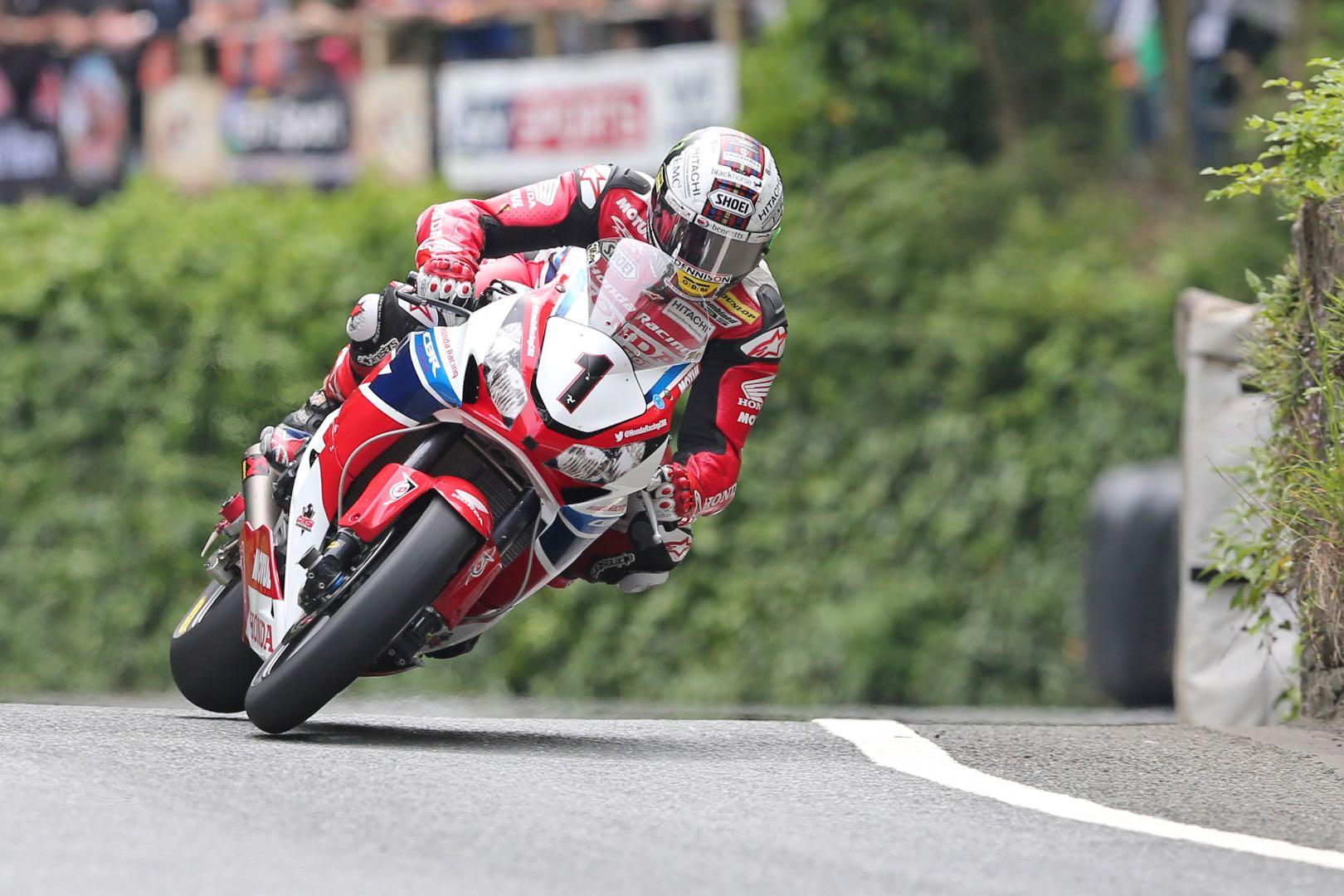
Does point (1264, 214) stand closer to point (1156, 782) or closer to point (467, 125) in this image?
point (467, 125)

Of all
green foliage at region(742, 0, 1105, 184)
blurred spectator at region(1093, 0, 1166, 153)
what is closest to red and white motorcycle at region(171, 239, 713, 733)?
green foliage at region(742, 0, 1105, 184)

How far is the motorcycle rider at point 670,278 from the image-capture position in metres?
5.98

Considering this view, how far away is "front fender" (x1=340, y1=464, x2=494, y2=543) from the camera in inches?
226

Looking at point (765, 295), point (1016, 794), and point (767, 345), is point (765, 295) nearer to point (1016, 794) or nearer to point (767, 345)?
point (767, 345)

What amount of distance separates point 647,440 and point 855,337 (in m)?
8.05

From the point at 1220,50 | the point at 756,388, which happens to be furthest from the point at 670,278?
the point at 1220,50

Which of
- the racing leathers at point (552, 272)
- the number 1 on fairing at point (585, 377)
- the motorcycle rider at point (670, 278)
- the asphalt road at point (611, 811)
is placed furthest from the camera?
the racing leathers at point (552, 272)

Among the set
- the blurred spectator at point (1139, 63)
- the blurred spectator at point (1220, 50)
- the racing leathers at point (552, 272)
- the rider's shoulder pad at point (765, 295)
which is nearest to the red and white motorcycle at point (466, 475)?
the racing leathers at point (552, 272)

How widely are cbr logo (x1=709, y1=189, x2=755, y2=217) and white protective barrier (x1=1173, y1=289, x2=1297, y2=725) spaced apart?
3928mm

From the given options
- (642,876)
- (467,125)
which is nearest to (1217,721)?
(642,876)

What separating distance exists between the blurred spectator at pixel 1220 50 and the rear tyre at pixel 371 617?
1103 cm

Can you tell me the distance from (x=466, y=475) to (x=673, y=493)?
2.12ft

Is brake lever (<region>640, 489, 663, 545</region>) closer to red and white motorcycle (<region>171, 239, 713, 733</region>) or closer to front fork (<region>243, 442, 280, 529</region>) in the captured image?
red and white motorcycle (<region>171, 239, 713, 733</region>)

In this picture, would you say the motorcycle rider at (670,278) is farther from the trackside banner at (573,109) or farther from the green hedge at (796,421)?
the trackside banner at (573,109)
